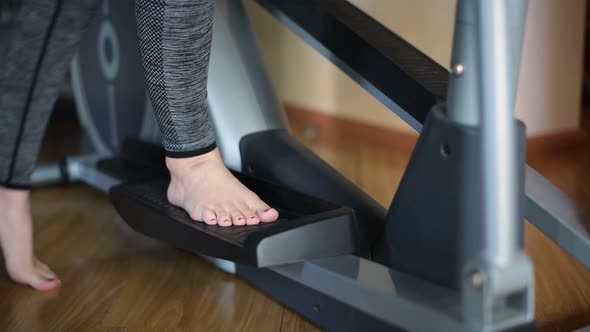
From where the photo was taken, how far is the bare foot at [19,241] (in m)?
1.18

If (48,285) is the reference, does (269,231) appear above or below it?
above

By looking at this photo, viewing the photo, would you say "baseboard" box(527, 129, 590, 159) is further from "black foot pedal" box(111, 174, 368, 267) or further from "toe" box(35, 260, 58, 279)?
"toe" box(35, 260, 58, 279)

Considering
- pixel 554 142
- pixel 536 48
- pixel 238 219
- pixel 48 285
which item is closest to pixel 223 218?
pixel 238 219

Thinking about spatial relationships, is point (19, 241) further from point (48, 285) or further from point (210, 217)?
point (210, 217)

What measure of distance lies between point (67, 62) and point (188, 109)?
0.91 ft

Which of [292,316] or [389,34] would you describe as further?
[389,34]

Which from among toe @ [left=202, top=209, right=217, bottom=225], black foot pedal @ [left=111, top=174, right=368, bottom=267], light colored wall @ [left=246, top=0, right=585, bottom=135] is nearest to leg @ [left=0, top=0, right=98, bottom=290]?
black foot pedal @ [left=111, top=174, right=368, bottom=267]

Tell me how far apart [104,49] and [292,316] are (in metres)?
0.85

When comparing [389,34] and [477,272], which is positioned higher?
[389,34]

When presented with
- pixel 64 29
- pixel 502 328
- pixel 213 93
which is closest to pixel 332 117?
pixel 213 93

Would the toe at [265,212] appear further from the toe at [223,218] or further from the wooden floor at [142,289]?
the wooden floor at [142,289]

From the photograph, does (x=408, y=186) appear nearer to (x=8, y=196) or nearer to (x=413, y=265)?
(x=413, y=265)

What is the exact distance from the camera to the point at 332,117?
2.34m

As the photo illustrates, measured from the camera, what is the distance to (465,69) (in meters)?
0.81
